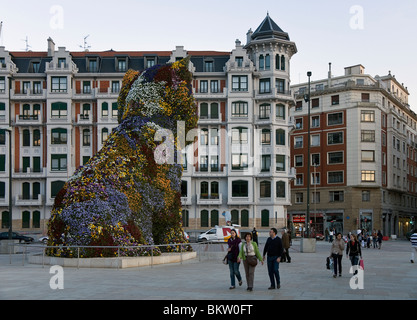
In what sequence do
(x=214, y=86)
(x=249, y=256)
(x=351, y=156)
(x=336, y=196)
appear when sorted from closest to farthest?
(x=249, y=256) → (x=214, y=86) → (x=351, y=156) → (x=336, y=196)

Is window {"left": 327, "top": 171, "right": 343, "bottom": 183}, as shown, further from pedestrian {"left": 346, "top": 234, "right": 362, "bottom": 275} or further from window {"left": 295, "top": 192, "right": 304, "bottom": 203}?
pedestrian {"left": 346, "top": 234, "right": 362, "bottom": 275}

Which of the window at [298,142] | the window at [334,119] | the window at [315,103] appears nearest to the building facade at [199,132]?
the window at [334,119]

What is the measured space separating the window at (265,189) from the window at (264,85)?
1050 cm

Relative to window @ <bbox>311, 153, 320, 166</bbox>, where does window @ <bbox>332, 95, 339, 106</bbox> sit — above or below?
above

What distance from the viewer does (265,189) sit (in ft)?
191

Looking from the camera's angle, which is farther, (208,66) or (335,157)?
(335,157)

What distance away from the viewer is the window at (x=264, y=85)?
58188 mm

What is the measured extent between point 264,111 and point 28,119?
26896 mm

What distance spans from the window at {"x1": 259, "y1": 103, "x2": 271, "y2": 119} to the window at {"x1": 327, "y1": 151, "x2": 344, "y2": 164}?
17624 millimetres

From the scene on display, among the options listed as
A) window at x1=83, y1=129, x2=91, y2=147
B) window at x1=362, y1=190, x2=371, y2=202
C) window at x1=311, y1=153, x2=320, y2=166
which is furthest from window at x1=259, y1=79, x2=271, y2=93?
window at x1=362, y1=190, x2=371, y2=202

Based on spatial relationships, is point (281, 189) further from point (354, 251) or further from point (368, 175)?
point (354, 251)

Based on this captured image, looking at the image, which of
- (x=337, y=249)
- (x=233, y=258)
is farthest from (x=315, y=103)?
(x=233, y=258)

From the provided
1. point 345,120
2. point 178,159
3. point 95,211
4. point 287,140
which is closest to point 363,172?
point 345,120

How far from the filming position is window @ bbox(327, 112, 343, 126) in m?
71.4
